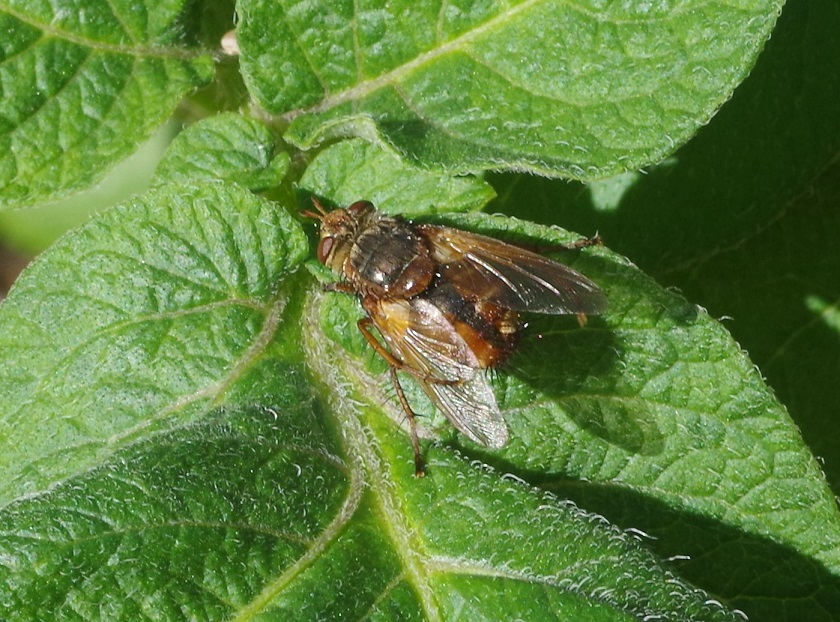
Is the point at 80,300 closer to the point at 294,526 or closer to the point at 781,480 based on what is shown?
the point at 294,526

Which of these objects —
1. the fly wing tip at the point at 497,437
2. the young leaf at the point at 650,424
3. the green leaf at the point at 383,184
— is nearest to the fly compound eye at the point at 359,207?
the green leaf at the point at 383,184

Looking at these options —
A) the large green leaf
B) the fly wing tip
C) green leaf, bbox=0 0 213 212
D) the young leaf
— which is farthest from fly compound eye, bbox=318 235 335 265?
the fly wing tip

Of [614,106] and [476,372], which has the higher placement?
[614,106]

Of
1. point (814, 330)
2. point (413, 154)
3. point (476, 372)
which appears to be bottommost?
point (814, 330)

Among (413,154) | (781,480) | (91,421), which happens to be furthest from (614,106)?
(91,421)

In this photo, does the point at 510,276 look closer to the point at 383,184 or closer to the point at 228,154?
the point at 383,184

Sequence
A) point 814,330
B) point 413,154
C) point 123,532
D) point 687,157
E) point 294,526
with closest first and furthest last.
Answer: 1. point 123,532
2. point 294,526
3. point 413,154
4. point 687,157
5. point 814,330

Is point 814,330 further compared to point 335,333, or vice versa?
point 814,330

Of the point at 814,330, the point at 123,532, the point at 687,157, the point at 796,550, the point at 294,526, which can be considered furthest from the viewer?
the point at 814,330
